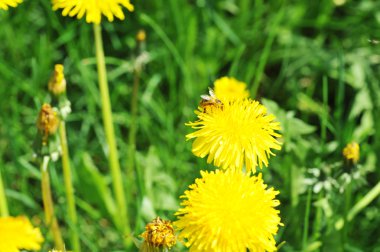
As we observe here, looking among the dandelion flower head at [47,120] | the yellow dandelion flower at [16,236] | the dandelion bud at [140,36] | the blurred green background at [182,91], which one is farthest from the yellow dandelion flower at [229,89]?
the yellow dandelion flower at [16,236]

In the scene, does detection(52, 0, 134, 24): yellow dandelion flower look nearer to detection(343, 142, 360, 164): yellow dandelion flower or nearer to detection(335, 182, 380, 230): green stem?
detection(343, 142, 360, 164): yellow dandelion flower

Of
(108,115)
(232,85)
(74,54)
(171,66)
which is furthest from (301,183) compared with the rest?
(74,54)

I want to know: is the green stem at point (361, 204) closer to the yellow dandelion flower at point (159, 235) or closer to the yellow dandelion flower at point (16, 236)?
the yellow dandelion flower at point (159, 235)

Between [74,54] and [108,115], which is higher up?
[74,54]

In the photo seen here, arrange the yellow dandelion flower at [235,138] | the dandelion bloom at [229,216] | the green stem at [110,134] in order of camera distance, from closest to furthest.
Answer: the dandelion bloom at [229,216]
the yellow dandelion flower at [235,138]
the green stem at [110,134]

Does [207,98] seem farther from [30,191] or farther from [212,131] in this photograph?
[30,191]
